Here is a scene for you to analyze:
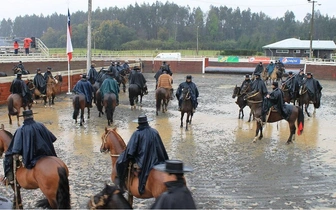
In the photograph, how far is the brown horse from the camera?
5.72 metres

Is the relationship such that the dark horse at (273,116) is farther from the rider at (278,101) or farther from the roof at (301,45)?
the roof at (301,45)

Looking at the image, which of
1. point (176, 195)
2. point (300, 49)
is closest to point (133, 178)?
point (176, 195)

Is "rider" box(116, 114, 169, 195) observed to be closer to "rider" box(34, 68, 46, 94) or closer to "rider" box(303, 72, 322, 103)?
"rider" box(303, 72, 322, 103)

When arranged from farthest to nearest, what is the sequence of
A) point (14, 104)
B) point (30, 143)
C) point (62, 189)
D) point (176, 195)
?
point (14, 104), point (30, 143), point (62, 189), point (176, 195)

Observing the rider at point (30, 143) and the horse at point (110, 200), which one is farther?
the rider at point (30, 143)

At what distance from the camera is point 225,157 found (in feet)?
34.5

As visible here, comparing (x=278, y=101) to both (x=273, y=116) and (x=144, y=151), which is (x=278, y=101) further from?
(x=144, y=151)

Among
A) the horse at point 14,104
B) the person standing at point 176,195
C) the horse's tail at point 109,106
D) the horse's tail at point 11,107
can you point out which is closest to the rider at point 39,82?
the horse at point 14,104

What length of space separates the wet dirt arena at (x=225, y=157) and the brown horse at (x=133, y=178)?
44.5 inches

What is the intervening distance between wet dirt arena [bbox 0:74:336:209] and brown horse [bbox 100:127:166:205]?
113 cm

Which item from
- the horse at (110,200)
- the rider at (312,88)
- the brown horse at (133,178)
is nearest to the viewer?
the horse at (110,200)

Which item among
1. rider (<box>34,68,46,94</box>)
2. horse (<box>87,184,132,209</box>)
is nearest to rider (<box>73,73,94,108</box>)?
rider (<box>34,68,46,94</box>)

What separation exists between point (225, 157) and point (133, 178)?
15.6ft

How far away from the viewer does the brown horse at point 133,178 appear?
18.8 feet
